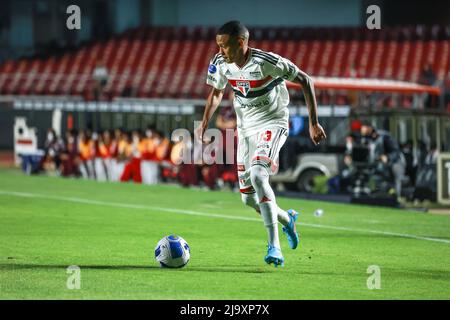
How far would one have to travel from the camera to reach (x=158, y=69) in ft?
128

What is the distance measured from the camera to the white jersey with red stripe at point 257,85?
422 inches

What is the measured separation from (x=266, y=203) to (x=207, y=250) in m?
2.28

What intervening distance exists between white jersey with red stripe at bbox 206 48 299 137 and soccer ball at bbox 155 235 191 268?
1.29 metres

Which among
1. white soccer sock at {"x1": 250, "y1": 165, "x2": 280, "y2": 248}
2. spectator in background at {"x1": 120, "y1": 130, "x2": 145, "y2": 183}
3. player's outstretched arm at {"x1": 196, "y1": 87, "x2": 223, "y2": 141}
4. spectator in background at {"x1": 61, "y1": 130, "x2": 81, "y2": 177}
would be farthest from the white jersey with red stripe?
spectator in background at {"x1": 61, "y1": 130, "x2": 81, "y2": 177}

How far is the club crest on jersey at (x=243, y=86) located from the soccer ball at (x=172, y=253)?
5.22 feet

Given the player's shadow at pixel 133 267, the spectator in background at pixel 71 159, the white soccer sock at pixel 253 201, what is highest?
the white soccer sock at pixel 253 201

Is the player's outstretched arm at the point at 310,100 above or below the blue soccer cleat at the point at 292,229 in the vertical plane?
above

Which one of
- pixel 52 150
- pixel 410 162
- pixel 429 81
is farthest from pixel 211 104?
pixel 429 81

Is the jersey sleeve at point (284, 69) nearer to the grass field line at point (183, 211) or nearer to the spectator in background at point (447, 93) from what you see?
the grass field line at point (183, 211)

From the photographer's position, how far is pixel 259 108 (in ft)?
36.2

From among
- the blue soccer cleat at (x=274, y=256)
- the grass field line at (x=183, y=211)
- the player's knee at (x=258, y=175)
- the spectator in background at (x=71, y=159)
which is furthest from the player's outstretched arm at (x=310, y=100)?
the spectator in background at (x=71, y=159)

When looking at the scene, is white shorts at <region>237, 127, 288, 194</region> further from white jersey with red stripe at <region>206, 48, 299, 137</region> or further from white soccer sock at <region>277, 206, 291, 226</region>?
white soccer sock at <region>277, 206, 291, 226</region>

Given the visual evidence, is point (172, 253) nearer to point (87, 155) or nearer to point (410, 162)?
point (410, 162)

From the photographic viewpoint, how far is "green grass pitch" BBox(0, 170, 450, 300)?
375 inches
